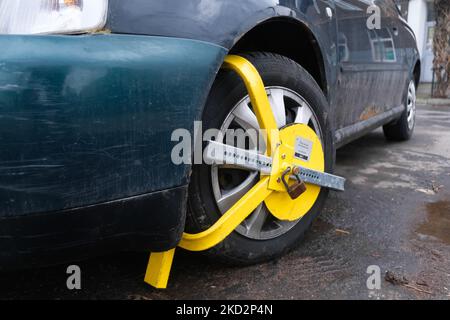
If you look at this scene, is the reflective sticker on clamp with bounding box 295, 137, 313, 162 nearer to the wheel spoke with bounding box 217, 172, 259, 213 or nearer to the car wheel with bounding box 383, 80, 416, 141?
the wheel spoke with bounding box 217, 172, 259, 213

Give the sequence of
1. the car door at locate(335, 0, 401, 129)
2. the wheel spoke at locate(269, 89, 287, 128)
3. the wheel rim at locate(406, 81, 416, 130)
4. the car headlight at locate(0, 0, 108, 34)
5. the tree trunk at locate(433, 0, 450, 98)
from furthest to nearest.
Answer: the tree trunk at locate(433, 0, 450, 98), the wheel rim at locate(406, 81, 416, 130), the car door at locate(335, 0, 401, 129), the wheel spoke at locate(269, 89, 287, 128), the car headlight at locate(0, 0, 108, 34)

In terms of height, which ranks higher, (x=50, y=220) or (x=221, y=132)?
(x=221, y=132)

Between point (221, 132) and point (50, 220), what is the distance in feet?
2.17

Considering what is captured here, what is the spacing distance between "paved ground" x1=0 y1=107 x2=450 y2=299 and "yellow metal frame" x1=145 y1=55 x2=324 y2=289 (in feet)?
0.51

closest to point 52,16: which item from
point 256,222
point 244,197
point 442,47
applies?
point 244,197

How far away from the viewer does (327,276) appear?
68.5 inches

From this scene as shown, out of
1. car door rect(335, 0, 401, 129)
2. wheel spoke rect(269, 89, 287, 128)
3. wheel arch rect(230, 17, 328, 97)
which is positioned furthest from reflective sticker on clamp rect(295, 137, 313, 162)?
car door rect(335, 0, 401, 129)

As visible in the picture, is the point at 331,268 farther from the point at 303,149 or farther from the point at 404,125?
the point at 404,125

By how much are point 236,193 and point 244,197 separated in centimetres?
6

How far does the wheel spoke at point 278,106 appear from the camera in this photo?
173cm

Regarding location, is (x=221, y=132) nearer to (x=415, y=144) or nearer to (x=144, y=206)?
(x=144, y=206)

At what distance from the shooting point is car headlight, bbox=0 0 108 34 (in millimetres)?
1158
